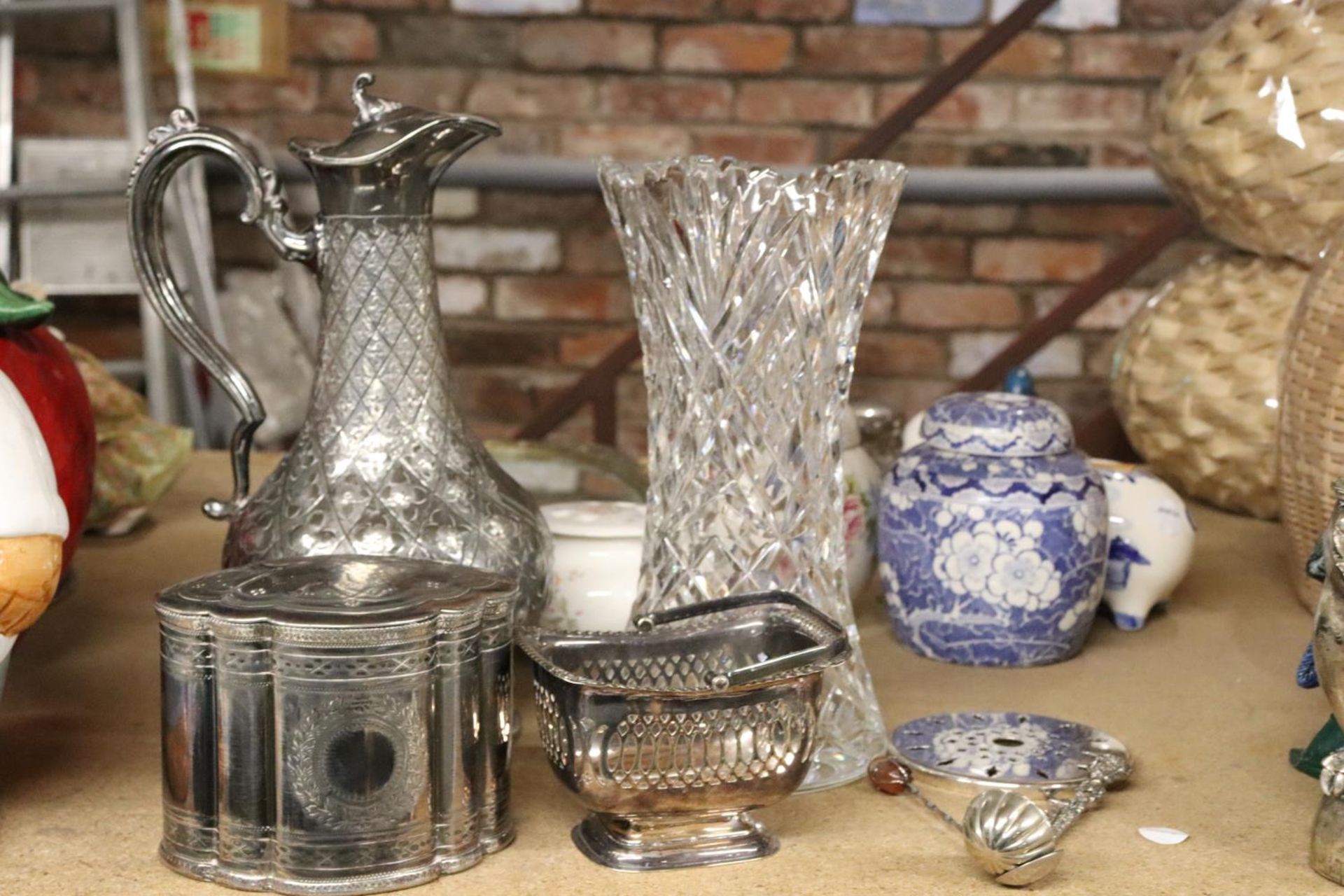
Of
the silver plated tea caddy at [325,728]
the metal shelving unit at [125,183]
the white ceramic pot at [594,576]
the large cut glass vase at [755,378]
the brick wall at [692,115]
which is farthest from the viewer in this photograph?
the brick wall at [692,115]

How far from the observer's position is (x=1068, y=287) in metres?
2.08

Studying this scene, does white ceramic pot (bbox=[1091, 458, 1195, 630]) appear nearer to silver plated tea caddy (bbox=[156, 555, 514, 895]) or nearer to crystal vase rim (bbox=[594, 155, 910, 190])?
crystal vase rim (bbox=[594, 155, 910, 190])

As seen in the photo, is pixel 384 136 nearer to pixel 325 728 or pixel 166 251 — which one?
pixel 166 251

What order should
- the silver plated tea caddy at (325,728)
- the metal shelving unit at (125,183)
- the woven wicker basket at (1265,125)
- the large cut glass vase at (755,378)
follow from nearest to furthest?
the silver plated tea caddy at (325,728) → the large cut glass vase at (755,378) → the woven wicker basket at (1265,125) → the metal shelving unit at (125,183)

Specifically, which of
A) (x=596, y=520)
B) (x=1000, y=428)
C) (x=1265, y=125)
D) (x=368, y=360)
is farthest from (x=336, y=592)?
(x=1265, y=125)

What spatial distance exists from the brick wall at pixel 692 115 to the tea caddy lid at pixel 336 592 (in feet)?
5.07

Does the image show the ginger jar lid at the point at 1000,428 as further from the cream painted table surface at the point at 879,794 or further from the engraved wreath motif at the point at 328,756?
the engraved wreath motif at the point at 328,756

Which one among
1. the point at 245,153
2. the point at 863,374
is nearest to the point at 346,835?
the point at 245,153

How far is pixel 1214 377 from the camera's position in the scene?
1.00 metres

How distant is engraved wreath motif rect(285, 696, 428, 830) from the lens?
490mm

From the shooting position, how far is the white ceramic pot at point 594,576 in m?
0.73

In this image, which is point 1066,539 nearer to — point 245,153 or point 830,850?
point 830,850

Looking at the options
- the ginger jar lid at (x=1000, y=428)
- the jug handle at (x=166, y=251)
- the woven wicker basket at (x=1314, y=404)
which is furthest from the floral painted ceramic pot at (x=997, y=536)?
the jug handle at (x=166, y=251)

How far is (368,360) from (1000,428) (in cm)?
31
